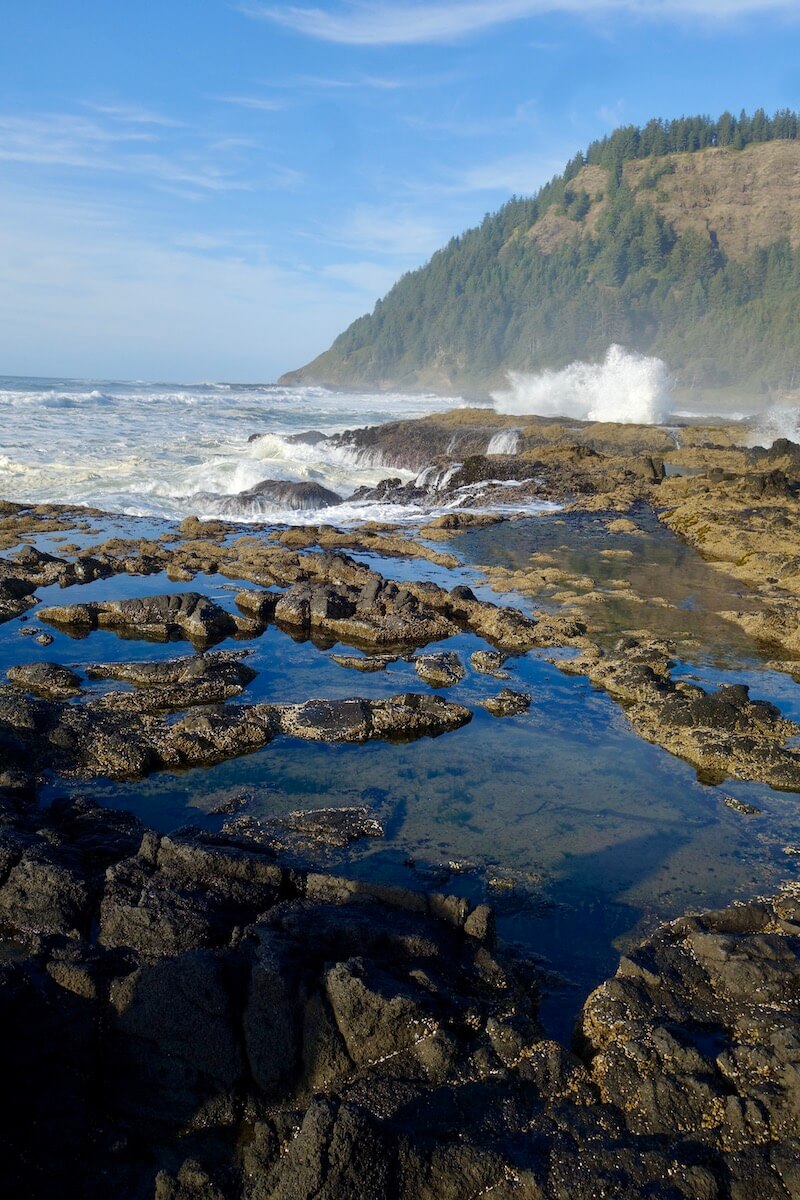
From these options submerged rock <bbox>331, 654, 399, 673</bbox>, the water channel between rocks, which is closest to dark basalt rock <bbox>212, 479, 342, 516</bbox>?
the water channel between rocks

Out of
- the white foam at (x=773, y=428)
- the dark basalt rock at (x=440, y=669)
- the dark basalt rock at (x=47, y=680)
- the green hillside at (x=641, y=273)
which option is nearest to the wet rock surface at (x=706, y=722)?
the dark basalt rock at (x=440, y=669)

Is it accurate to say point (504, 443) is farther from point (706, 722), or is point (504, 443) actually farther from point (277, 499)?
point (706, 722)

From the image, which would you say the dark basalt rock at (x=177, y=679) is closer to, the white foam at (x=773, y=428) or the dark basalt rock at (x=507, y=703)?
the dark basalt rock at (x=507, y=703)

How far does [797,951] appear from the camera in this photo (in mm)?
4566

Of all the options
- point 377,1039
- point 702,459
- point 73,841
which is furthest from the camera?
point 702,459

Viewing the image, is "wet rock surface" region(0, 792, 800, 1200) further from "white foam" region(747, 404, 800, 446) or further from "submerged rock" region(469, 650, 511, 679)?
"white foam" region(747, 404, 800, 446)

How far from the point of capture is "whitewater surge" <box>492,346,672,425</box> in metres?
42.0

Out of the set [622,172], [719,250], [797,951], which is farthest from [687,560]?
[622,172]

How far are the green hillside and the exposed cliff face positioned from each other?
18 centimetres

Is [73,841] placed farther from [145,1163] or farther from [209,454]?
[209,454]

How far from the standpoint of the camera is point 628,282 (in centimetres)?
10000

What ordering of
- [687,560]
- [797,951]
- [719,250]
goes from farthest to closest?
1. [719,250]
2. [687,560]
3. [797,951]

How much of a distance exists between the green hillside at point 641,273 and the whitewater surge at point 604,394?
3846cm

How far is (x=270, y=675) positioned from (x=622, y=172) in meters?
123
